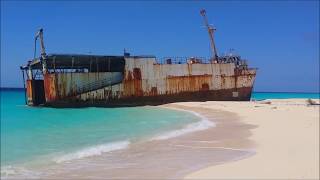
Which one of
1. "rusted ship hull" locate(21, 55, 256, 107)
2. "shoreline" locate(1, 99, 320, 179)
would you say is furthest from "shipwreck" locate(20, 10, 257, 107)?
"shoreline" locate(1, 99, 320, 179)

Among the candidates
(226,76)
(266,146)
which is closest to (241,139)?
(266,146)

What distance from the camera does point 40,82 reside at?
115 ft

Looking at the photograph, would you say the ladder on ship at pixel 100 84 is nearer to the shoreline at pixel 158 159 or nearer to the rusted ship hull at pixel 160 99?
the rusted ship hull at pixel 160 99

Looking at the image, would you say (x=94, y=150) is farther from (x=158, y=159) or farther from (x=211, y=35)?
(x=211, y=35)

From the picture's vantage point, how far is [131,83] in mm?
34688

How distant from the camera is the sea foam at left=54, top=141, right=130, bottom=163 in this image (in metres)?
9.80

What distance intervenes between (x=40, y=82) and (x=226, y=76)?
53.1 ft

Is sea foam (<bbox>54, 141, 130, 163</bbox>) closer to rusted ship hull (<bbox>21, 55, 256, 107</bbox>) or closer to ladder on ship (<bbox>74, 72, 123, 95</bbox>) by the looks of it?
rusted ship hull (<bbox>21, 55, 256, 107</bbox>)

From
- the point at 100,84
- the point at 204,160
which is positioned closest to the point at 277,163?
the point at 204,160

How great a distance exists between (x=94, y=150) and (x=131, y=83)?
2379 cm

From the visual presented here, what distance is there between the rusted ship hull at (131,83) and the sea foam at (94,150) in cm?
2098

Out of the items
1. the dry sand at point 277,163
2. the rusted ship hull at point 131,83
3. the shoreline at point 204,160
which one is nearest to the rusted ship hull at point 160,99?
the rusted ship hull at point 131,83

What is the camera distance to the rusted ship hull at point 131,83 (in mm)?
32688

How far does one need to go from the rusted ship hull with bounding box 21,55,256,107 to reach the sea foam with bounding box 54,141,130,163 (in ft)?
68.8
